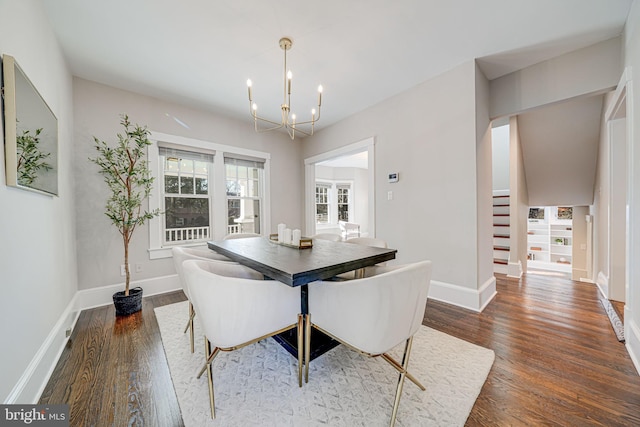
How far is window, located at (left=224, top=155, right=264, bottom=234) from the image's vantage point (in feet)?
12.8

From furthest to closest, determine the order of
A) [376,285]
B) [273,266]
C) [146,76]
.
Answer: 1. [146,76]
2. [273,266]
3. [376,285]

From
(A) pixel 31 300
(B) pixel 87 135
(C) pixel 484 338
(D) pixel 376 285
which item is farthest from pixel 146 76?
(C) pixel 484 338

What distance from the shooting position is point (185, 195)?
3.46 metres

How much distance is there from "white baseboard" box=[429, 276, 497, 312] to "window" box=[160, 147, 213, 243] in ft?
10.8

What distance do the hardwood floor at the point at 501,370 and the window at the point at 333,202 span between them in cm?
498

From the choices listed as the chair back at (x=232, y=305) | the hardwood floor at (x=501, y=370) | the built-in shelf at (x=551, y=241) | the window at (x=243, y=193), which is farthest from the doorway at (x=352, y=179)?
the built-in shelf at (x=551, y=241)

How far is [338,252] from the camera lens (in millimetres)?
1825

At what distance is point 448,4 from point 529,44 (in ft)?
3.56

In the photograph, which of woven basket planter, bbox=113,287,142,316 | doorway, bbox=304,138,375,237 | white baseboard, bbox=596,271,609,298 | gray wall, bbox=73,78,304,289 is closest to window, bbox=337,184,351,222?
doorway, bbox=304,138,375,237

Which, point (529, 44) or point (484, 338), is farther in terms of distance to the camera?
point (529, 44)

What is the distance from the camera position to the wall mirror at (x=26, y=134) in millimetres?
1194

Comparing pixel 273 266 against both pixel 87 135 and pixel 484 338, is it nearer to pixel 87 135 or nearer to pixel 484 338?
pixel 484 338

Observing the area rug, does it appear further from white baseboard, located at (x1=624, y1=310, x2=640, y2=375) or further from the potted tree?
the potted tree

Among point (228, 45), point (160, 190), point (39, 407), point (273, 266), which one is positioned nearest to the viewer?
point (39, 407)
